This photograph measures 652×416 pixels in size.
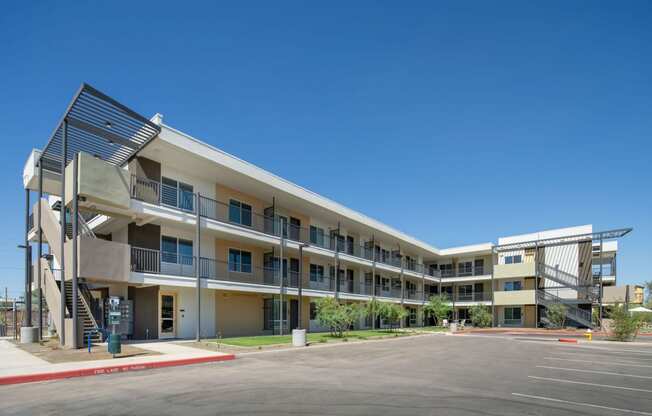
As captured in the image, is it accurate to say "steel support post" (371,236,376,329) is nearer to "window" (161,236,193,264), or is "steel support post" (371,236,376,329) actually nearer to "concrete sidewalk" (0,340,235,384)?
"window" (161,236,193,264)

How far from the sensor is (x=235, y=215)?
28.6m

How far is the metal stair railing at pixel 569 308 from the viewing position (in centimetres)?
4074

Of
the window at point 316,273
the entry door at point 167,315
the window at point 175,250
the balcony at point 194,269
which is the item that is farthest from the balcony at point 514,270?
the entry door at point 167,315

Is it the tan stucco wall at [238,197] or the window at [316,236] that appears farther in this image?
the window at [316,236]

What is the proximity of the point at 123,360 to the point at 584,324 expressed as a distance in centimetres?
4227

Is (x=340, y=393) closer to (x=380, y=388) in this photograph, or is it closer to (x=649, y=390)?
(x=380, y=388)

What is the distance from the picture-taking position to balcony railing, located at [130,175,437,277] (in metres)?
22.1

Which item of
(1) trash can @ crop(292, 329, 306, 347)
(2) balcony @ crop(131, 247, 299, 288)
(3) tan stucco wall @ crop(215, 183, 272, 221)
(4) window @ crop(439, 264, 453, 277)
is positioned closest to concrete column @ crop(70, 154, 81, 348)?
(2) balcony @ crop(131, 247, 299, 288)

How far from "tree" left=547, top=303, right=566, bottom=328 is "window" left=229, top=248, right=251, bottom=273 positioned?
31.0m

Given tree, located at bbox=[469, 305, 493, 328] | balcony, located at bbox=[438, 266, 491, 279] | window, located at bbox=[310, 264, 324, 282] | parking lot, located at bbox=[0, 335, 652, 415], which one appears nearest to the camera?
parking lot, located at bbox=[0, 335, 652, 415]

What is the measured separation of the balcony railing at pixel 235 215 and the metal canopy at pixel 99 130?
2.03 m

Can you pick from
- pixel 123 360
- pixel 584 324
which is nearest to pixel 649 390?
pixel 123 360

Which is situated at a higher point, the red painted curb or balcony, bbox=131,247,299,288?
balcony, bbox=131,247,299,288

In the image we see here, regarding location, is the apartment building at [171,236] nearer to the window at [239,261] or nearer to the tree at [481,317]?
the window at [239,261]
